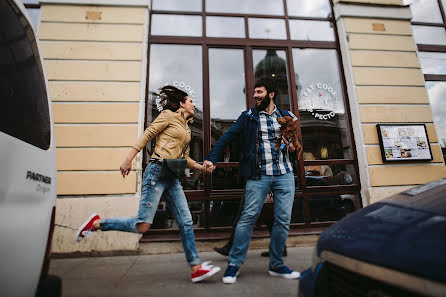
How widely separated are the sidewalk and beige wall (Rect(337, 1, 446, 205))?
200 centimetres

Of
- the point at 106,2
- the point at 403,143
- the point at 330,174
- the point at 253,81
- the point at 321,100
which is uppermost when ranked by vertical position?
the point at 106,2

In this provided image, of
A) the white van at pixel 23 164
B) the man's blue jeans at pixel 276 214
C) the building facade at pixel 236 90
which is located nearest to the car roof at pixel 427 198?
the man's blue jeans at pixel 276 214

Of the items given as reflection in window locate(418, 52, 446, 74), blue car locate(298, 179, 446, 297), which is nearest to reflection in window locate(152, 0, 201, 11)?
reflection in window locate(418, 52, 446, 74)

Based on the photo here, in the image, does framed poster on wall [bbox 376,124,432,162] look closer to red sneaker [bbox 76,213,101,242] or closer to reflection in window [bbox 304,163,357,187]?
reflection in window [bbox 304,163,357,187]

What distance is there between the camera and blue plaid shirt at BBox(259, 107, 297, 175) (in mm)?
2521

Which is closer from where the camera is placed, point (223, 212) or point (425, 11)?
point (223, 212)

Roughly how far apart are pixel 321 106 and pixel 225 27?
7.97 ft

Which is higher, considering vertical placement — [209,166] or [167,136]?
[167,136]

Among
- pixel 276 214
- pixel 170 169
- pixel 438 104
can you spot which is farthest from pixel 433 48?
pixel 170 169

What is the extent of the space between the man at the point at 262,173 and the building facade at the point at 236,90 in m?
1.61

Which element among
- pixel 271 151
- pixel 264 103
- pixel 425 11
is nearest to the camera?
pixel 271 151

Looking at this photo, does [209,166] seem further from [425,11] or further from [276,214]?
[425,11]

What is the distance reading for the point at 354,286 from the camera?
1069 mm

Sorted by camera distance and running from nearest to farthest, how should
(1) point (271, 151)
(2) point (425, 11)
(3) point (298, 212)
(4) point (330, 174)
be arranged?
(1) point (271, 151)
(3) point (298, 212)
(4) point (330, 174)
(2) point (425, 11)
